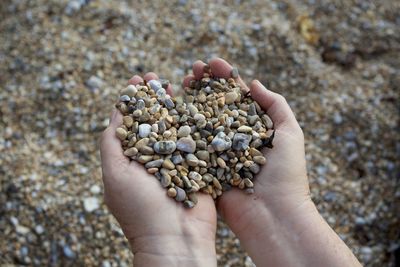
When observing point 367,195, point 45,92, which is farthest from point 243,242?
point 45,92

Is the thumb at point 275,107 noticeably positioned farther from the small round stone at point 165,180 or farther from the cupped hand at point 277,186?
the small round stone at point 165,180

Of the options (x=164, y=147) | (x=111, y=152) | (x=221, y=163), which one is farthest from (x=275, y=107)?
(x=111, y=152)

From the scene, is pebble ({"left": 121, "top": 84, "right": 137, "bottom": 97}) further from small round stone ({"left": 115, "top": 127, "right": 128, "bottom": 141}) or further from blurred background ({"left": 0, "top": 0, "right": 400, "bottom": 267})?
blurred background ({"left": 0, "top": 0, "right": 400, "bottom": 267})

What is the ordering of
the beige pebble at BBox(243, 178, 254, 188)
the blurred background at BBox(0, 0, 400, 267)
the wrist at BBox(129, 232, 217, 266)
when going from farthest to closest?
the blurred background at BBox(0, 0, 400, 267) → the beige pebble at BBox(243, 178, 254, 188) → the wrist at BBox(129, 232, 217, 266)

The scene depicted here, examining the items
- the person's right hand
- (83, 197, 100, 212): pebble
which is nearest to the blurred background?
(83, 197, 100, 212): pebble

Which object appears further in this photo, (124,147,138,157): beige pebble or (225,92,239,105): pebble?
(225,92,239,105): pebble

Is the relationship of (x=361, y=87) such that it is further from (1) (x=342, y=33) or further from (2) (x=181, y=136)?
(2) (x=181, y=136)
